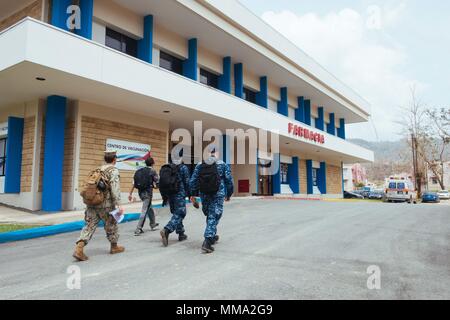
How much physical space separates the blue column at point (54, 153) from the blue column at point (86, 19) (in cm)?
249

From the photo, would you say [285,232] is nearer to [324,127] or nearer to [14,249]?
[14,249]

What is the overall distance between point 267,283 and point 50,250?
448 centimetres

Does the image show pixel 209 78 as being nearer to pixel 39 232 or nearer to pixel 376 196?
pixel 39 232

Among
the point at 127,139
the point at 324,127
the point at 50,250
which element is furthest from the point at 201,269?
the point at 324,127

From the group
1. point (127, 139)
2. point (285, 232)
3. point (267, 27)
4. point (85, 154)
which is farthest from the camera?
point (267, 27)

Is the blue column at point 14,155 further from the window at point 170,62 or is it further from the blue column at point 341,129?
the blue column at point 341,129

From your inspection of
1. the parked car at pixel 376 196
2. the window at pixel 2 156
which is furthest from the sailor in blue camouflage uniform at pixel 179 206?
the parked car at pixel 376 196

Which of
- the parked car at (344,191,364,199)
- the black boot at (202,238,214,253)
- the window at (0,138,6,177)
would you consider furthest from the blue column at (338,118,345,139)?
the black boot at (202,238,214,253)

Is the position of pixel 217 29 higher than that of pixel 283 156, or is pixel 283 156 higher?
pixel 217 29

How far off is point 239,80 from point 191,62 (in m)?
4.35

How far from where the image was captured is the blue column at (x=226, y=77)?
1944 centimetres

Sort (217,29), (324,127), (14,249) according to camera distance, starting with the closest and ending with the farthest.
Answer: (14,249) → (217,29) → (324,127)

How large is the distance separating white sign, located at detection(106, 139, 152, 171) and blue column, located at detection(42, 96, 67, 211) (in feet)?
6.11

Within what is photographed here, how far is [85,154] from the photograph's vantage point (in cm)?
1270
